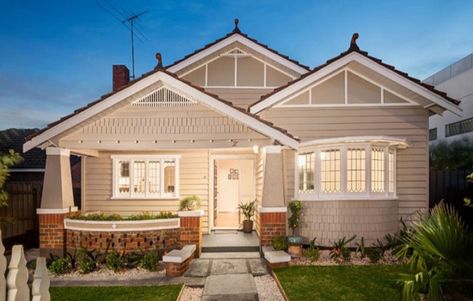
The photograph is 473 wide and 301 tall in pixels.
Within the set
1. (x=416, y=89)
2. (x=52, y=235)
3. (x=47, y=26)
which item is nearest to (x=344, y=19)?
(x=47, y=26)

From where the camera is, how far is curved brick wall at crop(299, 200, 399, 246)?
9.13m

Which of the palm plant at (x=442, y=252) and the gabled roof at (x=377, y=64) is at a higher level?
the gabled roof at (x=377, y=64)

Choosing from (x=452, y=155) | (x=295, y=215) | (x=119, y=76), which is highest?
(x=119, y=76)

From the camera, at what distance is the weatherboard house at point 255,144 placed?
335 inches

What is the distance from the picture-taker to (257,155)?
1121 cm

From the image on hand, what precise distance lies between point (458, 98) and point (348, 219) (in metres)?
17.3

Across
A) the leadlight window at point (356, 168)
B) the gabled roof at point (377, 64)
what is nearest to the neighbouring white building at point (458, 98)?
the gabled roof at point (377, 64)

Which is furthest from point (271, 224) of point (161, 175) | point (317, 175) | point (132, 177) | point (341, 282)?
point (132, 177)

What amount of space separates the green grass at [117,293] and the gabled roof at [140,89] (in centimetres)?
396

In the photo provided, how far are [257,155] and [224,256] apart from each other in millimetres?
3808

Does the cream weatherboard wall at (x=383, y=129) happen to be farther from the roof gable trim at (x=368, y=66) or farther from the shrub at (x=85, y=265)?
the shrub at (x=85, y=265)

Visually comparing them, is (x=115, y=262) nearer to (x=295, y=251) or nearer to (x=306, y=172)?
(x=295, y=251)

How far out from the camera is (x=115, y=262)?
775 cm

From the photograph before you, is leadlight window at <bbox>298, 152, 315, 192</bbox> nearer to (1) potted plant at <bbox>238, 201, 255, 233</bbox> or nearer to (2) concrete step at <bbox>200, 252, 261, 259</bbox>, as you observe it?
(1) potted plant at <bbox>238, 201, 255, 233</bbox>
